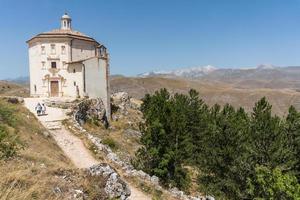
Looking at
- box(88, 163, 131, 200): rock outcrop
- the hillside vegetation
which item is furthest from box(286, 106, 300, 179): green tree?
box(88, 163, 131, 200): rock outcrop

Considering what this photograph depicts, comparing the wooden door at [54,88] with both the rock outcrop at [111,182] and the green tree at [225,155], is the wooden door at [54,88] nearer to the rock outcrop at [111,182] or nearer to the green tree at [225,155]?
the green tree at [225,155]

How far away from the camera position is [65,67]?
144 ft

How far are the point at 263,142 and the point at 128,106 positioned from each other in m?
31.0

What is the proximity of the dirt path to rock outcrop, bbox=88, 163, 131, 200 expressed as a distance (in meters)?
0.81

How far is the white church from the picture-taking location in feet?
135

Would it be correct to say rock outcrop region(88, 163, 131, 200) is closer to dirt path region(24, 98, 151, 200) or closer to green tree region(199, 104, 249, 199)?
dirt path region(24, 98, 151, 200)

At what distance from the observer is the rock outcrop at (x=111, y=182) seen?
1365cm

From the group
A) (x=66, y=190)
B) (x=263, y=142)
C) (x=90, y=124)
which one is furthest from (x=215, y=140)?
(x=66, y=190)

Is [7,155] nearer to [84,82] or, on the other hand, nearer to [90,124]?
[90,124]

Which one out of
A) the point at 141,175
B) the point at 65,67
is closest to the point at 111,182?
the point at 141,175

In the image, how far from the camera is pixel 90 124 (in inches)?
1428

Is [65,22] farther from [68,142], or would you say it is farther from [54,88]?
[68,142]

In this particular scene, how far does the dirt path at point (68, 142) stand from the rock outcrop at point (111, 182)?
81 centimetres

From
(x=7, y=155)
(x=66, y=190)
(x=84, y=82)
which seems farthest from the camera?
(x=84, y=82)
